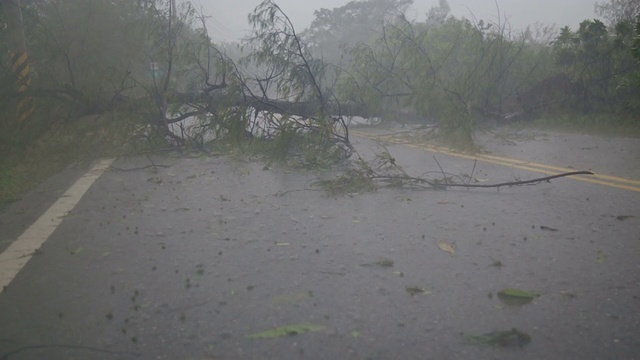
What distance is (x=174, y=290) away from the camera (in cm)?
293

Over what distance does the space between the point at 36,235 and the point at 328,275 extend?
236 cm

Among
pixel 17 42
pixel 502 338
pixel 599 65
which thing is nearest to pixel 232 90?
pixel 17 42

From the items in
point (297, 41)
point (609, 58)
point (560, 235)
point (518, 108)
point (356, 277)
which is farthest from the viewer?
point (518, 108)

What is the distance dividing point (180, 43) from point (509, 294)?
7280 mm

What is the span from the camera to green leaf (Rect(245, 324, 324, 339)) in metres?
2.40

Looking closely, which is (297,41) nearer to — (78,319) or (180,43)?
(180,43)

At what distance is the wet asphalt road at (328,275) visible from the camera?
7.68 feet

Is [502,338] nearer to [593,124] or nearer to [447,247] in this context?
[447,247]

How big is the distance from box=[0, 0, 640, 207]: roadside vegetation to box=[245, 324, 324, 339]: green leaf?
3420mm

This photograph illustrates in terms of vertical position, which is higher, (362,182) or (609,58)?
(609,58)

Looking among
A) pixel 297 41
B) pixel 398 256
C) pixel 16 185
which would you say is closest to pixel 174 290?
pixel 398 256

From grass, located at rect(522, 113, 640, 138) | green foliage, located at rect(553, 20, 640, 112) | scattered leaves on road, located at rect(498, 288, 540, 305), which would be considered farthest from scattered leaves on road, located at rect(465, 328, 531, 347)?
green foliage, located at rect(553, 20, 640, 112)

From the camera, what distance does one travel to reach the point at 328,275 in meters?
3.13

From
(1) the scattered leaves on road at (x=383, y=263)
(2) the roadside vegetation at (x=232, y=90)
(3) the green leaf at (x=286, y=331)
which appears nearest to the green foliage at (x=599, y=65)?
(2) the roadside vegetation at (x=232, y=90)
